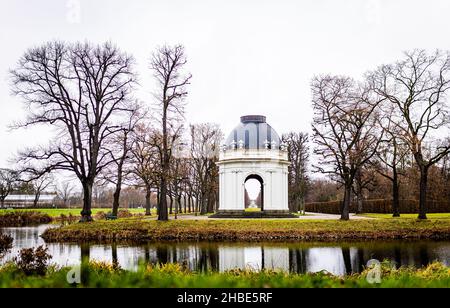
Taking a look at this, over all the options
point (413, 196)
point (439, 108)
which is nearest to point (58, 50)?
point (439, 108)

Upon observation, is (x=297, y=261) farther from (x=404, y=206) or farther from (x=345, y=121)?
(x=404, y=206)

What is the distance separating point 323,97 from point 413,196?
29.4m

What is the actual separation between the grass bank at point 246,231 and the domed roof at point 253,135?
1561 centimetres

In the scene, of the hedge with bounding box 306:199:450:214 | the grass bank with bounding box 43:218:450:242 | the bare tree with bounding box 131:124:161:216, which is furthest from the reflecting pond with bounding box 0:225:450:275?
the hedge with bounding box 306:199:450:214

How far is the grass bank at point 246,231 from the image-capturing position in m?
26.8

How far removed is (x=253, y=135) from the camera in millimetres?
44188

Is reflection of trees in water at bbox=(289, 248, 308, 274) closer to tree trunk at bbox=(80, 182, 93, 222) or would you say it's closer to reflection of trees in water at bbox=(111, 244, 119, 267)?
reflection of trees in water at bbox=(111, 244, 119, 267)

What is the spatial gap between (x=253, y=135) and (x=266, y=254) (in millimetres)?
25523

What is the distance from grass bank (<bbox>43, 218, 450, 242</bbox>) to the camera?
26812 millimetres

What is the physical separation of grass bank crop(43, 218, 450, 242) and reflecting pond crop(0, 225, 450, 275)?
2600 mm

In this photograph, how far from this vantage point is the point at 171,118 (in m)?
32.1

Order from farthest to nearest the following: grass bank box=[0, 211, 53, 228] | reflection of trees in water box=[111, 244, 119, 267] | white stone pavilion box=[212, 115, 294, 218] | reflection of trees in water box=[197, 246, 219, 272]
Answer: white stone pavilion box=[212, 115, 294, 218] < grass bank box=[0, 211, 53, 228] < reflection of trees in water box=[111, 244, 119, 267] < reflection of trees in water box=[197, 246, 219, 272]
